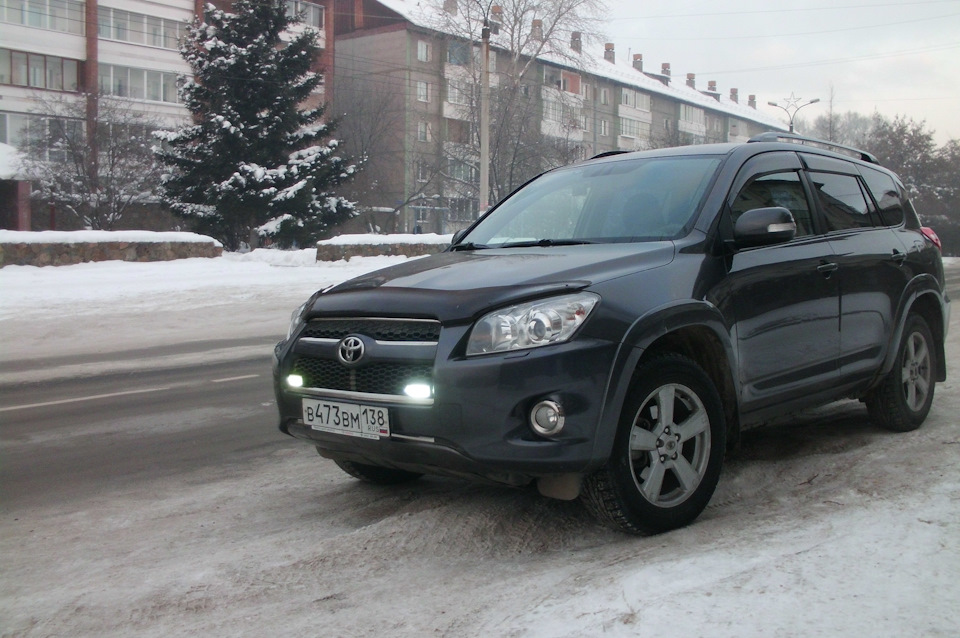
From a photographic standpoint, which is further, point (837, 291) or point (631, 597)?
point (837, 291)

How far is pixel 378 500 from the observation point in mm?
4715

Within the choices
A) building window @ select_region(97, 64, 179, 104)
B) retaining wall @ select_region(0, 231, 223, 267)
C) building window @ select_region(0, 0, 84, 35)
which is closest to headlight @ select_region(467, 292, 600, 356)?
retaining wall @ select_region(0, 231, 223, 267)

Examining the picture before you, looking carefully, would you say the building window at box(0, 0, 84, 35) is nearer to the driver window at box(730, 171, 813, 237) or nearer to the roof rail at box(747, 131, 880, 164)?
the roof rail at box(747, 131, 880, 164)

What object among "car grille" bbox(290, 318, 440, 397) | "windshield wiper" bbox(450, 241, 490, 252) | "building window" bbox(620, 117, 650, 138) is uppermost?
"building window" bbox(620, 117, 650, 138)

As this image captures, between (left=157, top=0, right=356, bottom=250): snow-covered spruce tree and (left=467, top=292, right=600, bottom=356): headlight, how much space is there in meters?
31.0

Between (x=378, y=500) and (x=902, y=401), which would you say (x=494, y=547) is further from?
(x=902, y=401)

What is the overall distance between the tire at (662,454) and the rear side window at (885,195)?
253 centimetres

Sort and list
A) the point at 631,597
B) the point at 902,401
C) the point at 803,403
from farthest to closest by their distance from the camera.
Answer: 1. the point at 902,401
2. the point at 803,403
3. the point at 631,597

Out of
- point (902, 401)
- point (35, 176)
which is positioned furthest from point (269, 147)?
point (902, 401)

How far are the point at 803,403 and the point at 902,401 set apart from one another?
3.92ft

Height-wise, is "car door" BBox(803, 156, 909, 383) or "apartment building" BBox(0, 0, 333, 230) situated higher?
"apartment building" BBox(0, 0, 333, 230)

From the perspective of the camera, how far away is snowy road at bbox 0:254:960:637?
2996 millimetres

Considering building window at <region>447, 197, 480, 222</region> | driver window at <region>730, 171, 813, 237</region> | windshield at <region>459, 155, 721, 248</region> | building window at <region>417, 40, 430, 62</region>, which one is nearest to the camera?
windshield at <region>459, 155, 721, 248</region>

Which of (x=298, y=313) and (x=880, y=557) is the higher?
(x=298, y=313)
